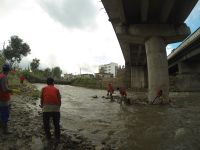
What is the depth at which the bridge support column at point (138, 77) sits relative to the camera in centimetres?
6506

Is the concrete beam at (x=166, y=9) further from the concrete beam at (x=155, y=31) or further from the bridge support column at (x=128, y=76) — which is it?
the bridge support column at (x=128, y=76)

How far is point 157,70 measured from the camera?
24219 millimetres

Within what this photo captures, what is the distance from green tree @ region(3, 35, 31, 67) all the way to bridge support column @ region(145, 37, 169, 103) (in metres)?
76.2

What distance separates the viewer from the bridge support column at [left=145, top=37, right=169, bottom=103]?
24.2m

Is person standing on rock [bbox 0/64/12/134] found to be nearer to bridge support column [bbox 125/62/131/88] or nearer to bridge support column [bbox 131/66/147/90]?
bridge support column [bbox 131/66/147/90]

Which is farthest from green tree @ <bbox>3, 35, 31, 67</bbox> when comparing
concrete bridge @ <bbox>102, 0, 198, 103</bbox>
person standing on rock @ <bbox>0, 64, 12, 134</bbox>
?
person standing on rock @ <bbox>0, 64, 12, 134</bbox>

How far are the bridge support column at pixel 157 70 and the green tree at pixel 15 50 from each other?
2999 inches

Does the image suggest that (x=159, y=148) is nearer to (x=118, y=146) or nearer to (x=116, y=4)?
(x=118, y=146)

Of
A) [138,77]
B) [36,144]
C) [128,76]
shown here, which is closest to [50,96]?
[36,144]

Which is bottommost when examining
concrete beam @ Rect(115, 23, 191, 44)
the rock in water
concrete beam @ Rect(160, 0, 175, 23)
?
the rock in water

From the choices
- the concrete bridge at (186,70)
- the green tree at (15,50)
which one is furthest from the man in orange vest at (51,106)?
the green tree at (15,50)

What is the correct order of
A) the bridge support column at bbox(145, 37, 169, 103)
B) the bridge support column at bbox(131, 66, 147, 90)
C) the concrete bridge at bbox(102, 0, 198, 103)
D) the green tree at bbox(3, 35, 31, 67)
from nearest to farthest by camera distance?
the concrete bridge at bbox(102, 0, 198, 103)
the bridge support column at bbox(145, 37, 169, 103)
the bridge support column at bbox(131, 66, 147, 90)
the green tree at bbox(3, 35, 31, 67)

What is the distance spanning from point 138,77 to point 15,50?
155 feet

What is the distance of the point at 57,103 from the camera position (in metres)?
8.47
